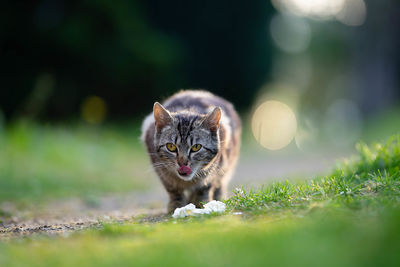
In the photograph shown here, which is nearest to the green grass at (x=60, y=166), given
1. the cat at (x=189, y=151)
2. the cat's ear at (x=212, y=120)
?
the cat at (x=189, y=151)

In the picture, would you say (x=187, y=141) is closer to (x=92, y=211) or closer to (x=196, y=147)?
(x=196, y=147)

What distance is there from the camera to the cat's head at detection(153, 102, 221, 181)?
4.44 metres

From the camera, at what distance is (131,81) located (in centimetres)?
1350

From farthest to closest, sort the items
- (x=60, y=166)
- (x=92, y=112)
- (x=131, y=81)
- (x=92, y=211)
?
(x=131, y=81)
(x=92, y=112)
(x=60, y=166)
(x=92, y=211)

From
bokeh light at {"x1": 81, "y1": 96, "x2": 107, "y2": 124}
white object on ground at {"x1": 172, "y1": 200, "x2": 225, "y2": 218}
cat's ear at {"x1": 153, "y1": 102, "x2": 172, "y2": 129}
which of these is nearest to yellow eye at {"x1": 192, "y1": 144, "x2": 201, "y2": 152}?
cat's ear at {"x1": 153, "y1": 102, "x2": 172, "y2": 129}

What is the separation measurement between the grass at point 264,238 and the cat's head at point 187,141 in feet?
2.62

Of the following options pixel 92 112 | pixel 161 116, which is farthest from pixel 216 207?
pixel 92 112

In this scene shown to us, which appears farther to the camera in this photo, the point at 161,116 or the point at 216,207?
the point at 161,116

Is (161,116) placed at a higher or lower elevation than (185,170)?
higher

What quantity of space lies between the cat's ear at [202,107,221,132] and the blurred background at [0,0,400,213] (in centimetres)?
300

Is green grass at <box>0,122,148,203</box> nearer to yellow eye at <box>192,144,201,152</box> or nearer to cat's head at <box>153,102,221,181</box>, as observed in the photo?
cat's head at <box>153,102,221,181</box>

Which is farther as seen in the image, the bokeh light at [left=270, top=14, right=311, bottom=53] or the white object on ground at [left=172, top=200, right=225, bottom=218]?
the bokeh light at [left=270, top=14, right=311, bottom=53]

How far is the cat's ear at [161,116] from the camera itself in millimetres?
4582

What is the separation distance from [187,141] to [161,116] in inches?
15.0
